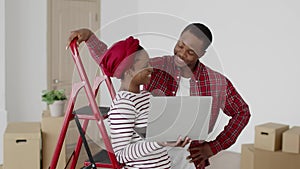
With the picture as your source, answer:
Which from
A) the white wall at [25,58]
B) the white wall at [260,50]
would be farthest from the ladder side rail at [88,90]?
the white wall at [260,50]

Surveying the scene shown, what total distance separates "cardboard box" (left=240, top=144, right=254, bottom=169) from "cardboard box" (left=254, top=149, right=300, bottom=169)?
0.31 feet

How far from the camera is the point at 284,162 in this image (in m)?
4.04

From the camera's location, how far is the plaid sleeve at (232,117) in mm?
1691

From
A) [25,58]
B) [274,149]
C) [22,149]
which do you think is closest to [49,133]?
[22,149]

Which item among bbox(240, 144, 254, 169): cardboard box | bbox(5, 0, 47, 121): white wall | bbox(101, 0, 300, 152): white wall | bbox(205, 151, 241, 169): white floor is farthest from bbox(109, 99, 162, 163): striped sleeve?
bbox(101, 0, 300, 152): white wall

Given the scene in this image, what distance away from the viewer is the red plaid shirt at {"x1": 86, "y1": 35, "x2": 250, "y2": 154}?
4.89 feet

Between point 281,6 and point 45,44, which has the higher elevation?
point 281,6

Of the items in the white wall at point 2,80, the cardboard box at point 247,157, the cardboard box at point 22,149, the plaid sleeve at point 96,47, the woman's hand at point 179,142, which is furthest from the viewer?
the white wall at point 2,80

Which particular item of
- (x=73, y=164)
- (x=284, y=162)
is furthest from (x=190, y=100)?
(x=284, y=162)

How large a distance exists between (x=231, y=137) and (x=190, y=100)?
40cm

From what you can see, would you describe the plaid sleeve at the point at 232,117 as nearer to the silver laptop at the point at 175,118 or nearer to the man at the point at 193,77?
the man at the point at 193,77

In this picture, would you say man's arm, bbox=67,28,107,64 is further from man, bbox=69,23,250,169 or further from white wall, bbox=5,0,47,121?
white wall, bbox=5,0,47,121

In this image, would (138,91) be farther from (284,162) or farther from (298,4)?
(298,4)

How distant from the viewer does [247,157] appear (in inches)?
170
